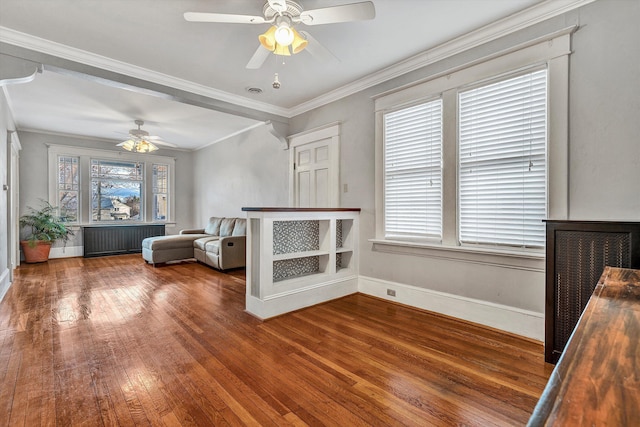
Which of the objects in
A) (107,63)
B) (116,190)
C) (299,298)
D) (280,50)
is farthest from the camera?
(116,190)

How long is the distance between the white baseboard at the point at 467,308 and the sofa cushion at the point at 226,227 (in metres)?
3.24

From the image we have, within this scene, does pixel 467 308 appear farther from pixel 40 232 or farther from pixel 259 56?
pixel 40 232

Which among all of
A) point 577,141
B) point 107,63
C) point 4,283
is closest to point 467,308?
point 577,141

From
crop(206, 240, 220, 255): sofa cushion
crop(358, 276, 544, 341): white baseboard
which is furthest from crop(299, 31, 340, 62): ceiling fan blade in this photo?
crop(206, 240, 220, 255): sofa cushion

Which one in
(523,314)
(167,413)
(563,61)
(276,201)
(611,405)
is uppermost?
(563,61)

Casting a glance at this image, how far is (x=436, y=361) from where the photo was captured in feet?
7.11

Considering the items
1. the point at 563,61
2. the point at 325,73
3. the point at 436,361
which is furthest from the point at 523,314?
the point at 325,73

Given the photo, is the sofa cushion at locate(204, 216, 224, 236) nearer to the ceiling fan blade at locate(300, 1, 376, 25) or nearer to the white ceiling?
the white ceiling

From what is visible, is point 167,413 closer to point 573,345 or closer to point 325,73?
point 573,345

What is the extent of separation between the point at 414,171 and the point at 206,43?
244cm

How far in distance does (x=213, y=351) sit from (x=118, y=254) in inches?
240

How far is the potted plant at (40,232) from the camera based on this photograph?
5.91 m

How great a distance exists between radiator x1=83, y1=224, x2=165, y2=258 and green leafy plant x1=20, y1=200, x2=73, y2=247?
482 mm

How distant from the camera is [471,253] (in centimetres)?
288
